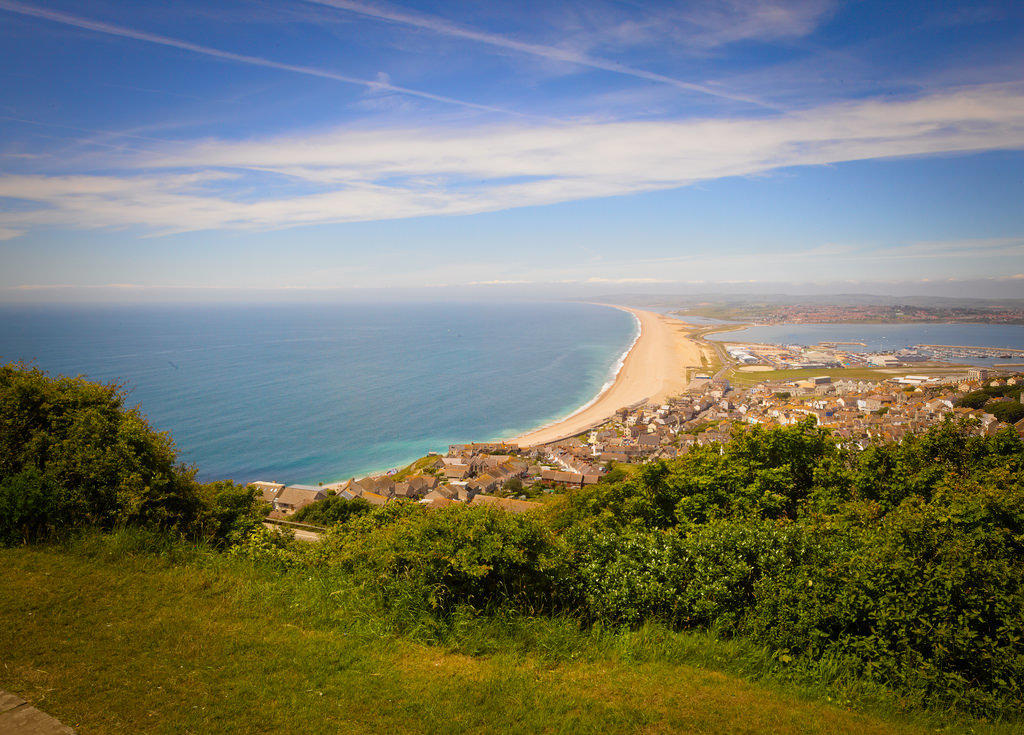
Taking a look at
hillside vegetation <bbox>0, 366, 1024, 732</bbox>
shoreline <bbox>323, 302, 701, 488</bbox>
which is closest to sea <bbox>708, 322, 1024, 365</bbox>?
shoreline <bbox>323, 302, 701, 488</bbox>

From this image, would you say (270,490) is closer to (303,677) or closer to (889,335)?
(303,677)

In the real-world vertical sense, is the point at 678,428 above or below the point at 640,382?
below

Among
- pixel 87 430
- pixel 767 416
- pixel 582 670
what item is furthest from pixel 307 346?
pixel 582 670

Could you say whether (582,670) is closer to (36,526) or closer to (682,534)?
(682,534)

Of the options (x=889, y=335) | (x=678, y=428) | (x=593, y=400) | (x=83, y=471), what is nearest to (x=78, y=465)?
(x=83, y=471)

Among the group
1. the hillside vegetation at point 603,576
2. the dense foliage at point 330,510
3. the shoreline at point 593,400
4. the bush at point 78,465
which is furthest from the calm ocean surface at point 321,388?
the hillside vegetation at point 603,576

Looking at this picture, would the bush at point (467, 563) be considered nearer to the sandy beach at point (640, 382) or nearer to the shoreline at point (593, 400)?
the sandy beach at point (640, 382)
